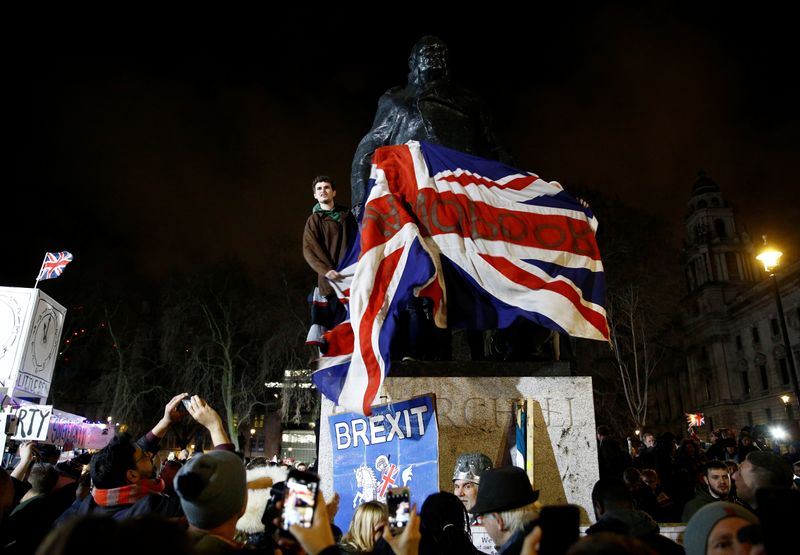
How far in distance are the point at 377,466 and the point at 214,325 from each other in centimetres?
2636

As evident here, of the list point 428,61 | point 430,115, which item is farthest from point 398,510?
point 428,61

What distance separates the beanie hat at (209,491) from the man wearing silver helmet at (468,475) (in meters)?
2.31

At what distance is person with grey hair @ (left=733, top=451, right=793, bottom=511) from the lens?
13.9 ft

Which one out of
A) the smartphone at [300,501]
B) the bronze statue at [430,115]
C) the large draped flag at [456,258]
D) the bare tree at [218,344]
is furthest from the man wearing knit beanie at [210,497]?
the bare tree at [218,344]

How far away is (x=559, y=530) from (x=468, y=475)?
7.07 feet

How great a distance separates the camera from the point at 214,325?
97.1ft

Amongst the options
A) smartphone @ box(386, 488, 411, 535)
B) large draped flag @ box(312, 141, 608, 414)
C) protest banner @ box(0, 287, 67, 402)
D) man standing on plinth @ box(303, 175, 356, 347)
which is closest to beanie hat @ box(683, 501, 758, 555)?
smartphone @ box(386, 488, 411, 535)

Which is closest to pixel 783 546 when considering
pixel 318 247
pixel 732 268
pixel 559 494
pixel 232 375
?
pixel 559 494

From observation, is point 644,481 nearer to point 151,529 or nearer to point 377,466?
point 377,466

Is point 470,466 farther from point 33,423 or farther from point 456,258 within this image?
point 33,423

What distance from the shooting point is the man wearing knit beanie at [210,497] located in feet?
7.34

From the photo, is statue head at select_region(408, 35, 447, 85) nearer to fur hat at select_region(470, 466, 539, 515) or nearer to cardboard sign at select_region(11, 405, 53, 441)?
fur hat at select_region(470, 466, 539, 515)

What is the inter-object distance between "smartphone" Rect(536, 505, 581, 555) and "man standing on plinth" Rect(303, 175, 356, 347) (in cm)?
365

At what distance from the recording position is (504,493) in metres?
2.71
